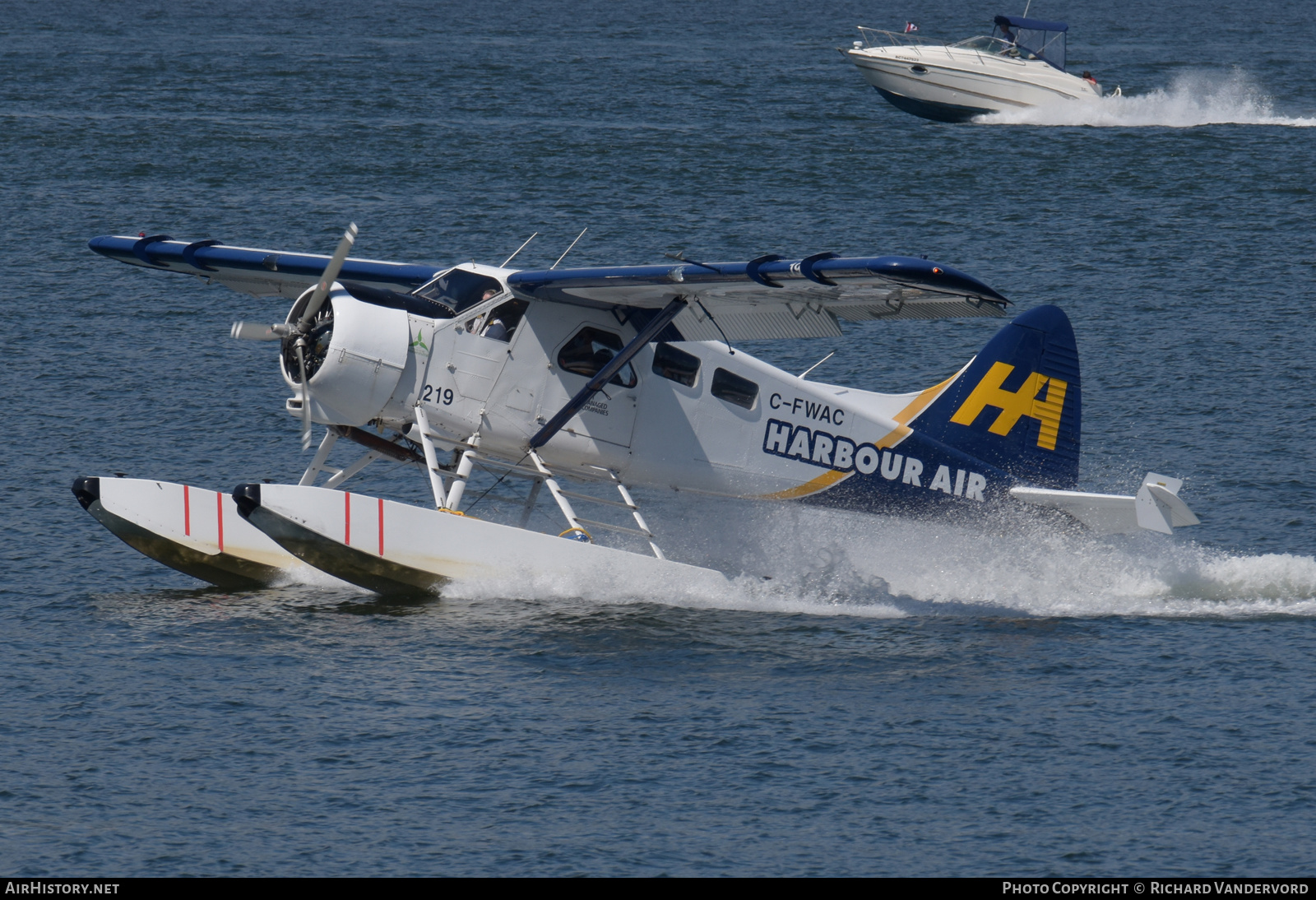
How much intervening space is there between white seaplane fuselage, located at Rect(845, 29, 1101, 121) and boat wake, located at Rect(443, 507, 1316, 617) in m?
36.3

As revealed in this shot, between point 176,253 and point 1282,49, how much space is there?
2980 inches

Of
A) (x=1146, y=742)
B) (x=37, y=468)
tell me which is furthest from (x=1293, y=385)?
(x=37, y=468)

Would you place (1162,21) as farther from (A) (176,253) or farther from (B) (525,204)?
(A) (176,253)

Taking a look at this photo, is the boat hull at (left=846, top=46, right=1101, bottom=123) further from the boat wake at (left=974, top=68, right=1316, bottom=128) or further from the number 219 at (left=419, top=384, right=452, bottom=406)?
the number 219 at (left=419, top=384, right=452, bottom=406)

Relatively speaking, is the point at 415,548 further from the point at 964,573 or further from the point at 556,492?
the point at 964,573

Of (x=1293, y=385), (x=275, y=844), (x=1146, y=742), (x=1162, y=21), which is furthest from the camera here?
(x=1162, y=21)

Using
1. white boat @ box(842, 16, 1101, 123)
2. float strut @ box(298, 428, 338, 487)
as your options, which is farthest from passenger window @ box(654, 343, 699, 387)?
white boat @ box(842, 16, 1101, 123)

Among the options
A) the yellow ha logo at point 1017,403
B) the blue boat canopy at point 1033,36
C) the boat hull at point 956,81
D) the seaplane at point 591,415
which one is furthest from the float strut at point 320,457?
the blue boat canopy at point 1033,36

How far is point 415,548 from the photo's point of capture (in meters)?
15.0

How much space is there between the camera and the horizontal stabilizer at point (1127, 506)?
51.4 feet

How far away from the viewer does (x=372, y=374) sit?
15.0 meters

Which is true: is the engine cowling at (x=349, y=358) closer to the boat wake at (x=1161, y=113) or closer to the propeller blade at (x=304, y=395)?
the propeller blade at (x=304, y=395)

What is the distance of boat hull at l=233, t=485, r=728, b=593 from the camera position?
48.1 feet

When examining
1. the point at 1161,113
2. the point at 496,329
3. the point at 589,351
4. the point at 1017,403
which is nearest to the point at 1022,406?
the point at 1017,403
